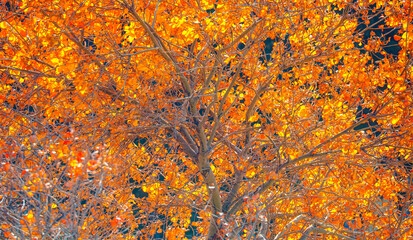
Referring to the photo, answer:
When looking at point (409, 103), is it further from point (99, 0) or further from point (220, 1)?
point (99, 0)

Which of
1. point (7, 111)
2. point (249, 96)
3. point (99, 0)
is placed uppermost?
point (99, 0)

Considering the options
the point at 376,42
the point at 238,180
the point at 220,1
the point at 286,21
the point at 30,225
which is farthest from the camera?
the point at 238,180

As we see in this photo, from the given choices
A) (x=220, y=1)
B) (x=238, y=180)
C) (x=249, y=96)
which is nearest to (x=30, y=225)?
(x=220, y=1)

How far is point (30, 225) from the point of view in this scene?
3.08 m

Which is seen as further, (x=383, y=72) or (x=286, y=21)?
(x=286, y=21)

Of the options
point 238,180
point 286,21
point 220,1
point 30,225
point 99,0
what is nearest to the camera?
point 30,225

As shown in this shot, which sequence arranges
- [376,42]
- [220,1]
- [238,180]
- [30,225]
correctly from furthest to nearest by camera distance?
[238,180]
[376,42]
[220,1]
[30,225]

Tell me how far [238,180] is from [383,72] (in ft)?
8.58

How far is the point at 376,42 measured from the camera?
468 centimetres

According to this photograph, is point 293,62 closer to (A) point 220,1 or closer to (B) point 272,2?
(B) point 272,2

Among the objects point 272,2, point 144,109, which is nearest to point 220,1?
point 272,2

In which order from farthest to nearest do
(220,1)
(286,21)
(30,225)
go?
1. (286,21)
2. (220,1)
3. (30,225)

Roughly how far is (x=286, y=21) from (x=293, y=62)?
937 millimetres

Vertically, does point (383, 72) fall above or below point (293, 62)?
below
